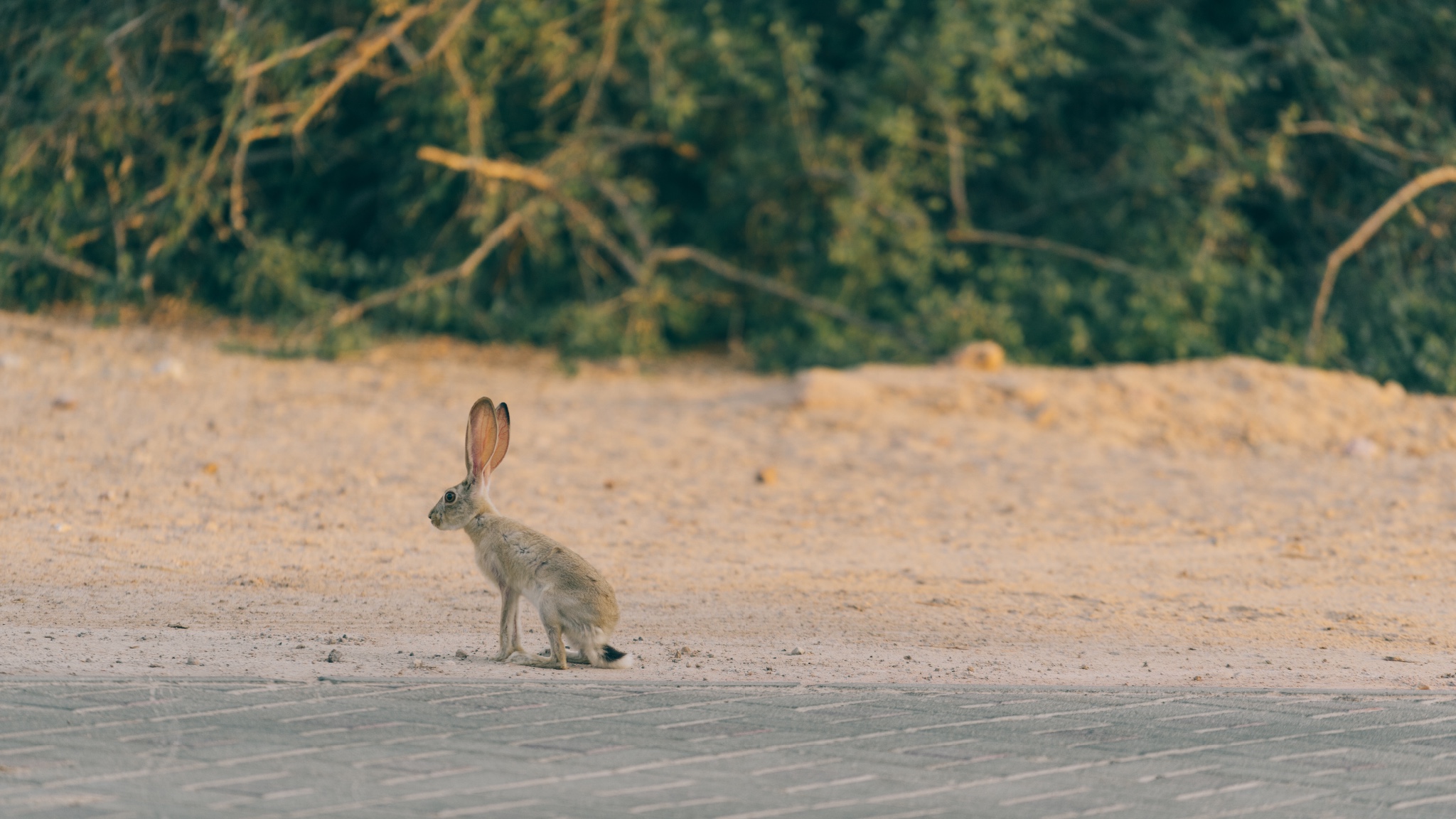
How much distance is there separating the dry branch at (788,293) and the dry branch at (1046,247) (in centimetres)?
101

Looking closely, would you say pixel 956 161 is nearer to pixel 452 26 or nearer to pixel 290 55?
pixel 452 26

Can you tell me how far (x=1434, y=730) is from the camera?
4586 mm

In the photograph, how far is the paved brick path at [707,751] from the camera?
12.3 ft

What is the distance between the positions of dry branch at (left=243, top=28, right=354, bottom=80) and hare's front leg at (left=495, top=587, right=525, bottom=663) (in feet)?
22.6

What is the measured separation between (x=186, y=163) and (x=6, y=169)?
1264 millimetres

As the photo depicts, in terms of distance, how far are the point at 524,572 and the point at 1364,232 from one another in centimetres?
881

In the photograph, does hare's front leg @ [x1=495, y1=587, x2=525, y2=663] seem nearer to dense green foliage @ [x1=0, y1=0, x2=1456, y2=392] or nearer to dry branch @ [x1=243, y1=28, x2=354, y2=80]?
dense green foliage @ [x1=0, y1=0, x2=1456, y2=392]

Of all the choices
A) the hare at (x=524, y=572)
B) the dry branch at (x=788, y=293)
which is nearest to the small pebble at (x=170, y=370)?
the dry branch at (x=788, y=293)

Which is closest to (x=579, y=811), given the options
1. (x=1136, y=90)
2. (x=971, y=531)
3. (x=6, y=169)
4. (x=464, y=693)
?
(x=464, y=693)

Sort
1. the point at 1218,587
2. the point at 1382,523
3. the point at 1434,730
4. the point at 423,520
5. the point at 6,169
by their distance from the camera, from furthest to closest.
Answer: the point at 6,169 → the point at 1382,523 → the point at 423,520 → the point at 1218,587 → the point at 1434,730

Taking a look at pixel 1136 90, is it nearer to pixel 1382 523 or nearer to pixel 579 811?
pixel 1382 523

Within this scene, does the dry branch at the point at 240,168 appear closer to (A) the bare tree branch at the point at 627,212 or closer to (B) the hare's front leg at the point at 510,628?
(A) the bare tree branch at the point at 627,212

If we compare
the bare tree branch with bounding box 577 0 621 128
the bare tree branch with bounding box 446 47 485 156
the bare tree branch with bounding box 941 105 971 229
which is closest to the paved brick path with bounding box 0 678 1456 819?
the bare tree branch with bounding box 446 47 485 156

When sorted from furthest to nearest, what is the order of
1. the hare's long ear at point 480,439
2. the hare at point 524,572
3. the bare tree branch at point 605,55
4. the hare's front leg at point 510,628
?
the bare tree branch at point 605,55 < the hare's long ear at point 480,439 < the hare's front leg at point 510,628 < the hare at point 524,572
